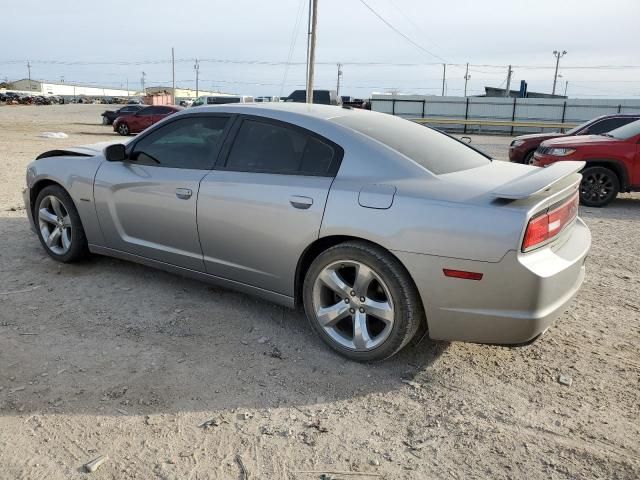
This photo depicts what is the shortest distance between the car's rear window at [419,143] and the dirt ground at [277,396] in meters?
1.22

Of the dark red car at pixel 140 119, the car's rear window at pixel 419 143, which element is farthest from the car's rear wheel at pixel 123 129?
the car's rear window at pixel 419 143

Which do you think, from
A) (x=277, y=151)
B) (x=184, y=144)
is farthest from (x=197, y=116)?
(x=277, y=151)

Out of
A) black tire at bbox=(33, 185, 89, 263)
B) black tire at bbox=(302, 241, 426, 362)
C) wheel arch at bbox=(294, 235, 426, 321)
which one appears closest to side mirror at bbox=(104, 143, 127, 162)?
black tire at bbox=(33, 185, 89, 263)

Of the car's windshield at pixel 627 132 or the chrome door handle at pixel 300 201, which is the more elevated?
the car's windshield at pixel 627 132

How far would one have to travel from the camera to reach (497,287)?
2812mm

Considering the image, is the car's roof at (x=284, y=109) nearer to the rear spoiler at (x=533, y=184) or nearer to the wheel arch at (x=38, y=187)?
the rear spoiler at (x=533, y=184)

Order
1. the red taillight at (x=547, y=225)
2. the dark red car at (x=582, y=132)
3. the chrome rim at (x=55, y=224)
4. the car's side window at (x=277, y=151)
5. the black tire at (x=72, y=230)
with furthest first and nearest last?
the dark red car at (x=582, y=132) → the chrome rim at (x=55, y=224) → the black tire at (x=72, y=230) → the car's side window at (x=277, y=151) → the red taillight at (x=547, y=225)

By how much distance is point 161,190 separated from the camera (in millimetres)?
4094

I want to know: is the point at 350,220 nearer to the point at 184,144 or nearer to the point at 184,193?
the point at 184,193

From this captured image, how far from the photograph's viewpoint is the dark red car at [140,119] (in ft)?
78.1

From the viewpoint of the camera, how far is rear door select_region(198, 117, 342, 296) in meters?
3.40

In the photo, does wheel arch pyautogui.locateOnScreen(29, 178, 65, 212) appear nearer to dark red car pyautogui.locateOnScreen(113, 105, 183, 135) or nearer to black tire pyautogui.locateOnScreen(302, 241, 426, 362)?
black tire pyautogui.locateOnScreen(302, 241, 426, 362)

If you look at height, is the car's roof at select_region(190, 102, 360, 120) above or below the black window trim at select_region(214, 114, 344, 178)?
above

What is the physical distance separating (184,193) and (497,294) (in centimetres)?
233
